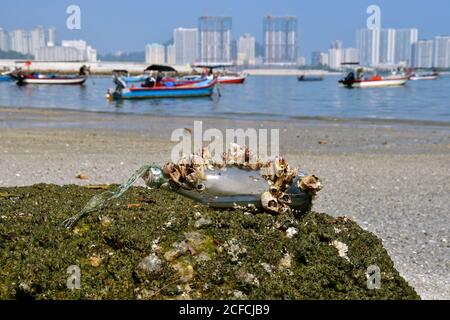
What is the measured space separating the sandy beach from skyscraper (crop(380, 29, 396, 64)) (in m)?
163

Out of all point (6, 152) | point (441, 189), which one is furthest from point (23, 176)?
point (441, 189)

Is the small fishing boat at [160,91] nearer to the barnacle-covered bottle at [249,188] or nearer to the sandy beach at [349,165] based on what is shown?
the sandy beach at [349,165]

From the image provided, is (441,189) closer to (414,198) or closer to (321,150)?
(414,198)

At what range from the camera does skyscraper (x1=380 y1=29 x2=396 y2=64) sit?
607ft

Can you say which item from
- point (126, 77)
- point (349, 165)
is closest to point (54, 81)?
point (126, 77)

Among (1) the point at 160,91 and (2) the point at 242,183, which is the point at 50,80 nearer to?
(1) the point at 160,91

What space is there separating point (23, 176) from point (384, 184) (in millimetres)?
5889

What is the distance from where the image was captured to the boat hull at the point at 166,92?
50969mm

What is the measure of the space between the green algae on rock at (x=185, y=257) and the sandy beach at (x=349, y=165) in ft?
7.42

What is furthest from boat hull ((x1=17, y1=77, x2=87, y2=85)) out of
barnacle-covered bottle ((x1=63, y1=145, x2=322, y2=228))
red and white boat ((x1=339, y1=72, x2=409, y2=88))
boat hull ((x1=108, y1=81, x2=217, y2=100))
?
barnacle-covered bottle ((x1=63, y1=145, x2=322, y2=228))

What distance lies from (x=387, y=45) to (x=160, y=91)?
→ 149 meters

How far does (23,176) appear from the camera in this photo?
11.7 meters

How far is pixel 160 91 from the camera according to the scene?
2060 inches

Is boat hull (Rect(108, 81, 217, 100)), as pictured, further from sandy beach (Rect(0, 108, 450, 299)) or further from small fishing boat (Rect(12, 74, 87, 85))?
small fishing boat (Rect(12, 74, 87, 85))
